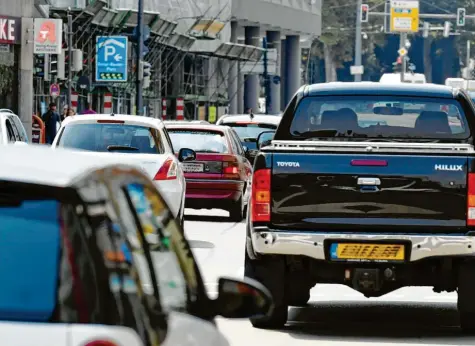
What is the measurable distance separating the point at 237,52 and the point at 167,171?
57301 millimetres

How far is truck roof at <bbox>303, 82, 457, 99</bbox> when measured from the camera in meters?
12.7

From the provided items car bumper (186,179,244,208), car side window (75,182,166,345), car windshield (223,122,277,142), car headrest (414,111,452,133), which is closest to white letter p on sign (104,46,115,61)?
car windshield (223,122,277,142)

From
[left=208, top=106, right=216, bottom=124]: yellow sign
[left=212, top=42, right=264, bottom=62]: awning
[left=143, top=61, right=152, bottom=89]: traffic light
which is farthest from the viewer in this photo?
[left=208, top=106, right=216, bottom=124]: yellow sign

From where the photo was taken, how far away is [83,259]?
442cm

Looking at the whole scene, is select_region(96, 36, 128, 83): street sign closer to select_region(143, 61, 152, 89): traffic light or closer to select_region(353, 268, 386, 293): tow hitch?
select_region(143, 61, 152, 89): traffic light

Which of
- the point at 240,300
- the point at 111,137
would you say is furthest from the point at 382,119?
the point at 240,300

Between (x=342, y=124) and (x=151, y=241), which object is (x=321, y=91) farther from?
(x=151, y=241)

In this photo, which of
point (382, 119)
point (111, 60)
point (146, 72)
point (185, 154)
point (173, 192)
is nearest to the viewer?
point (382, 119)

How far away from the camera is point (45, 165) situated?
4.77 m

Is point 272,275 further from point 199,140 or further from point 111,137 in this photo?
point 199,140

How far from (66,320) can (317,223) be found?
699 centimetres

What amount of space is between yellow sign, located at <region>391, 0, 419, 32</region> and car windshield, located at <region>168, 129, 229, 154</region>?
92.8m

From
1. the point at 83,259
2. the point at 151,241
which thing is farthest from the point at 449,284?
the point at 83,259

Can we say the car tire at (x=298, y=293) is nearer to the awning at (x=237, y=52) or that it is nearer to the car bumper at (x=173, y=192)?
the car bumper at (x=173, y=192)
